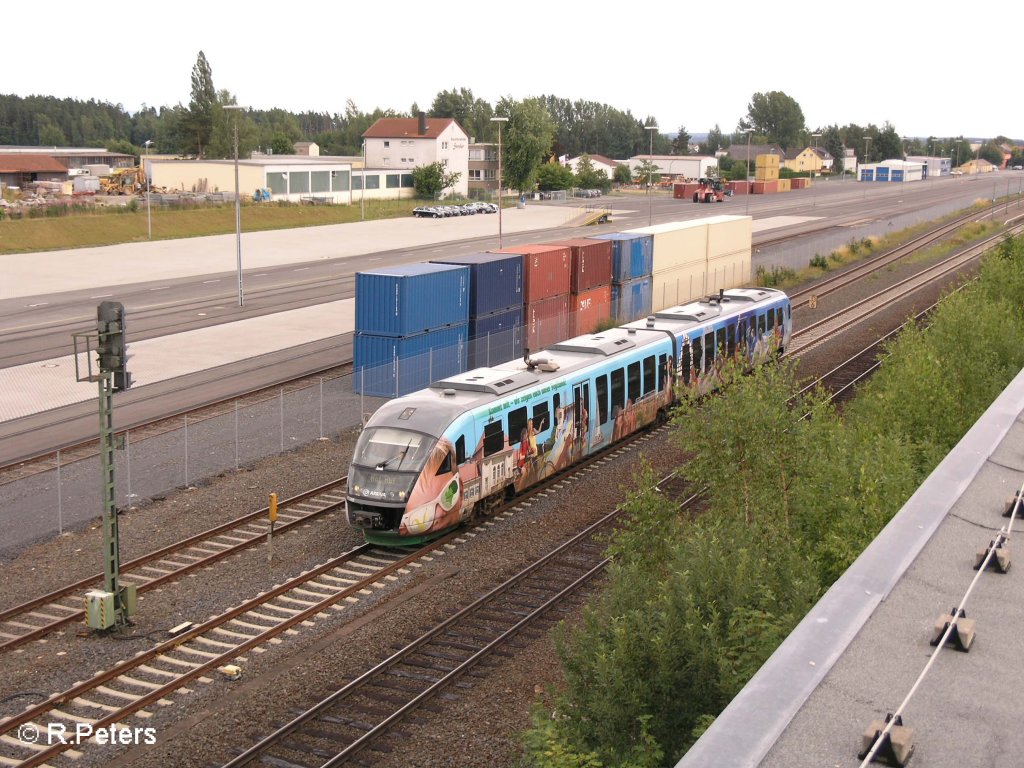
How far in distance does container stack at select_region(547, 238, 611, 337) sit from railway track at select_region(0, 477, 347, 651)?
18.5 metres

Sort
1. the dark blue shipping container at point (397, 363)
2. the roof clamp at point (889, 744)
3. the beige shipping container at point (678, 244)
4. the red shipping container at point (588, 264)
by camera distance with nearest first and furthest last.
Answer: the roof clamp at point (889, 744)
the dark blue shipping container at point (397, 363)
the red shipping container at point (588, 264)
the beige shipping container at point (678, 244)

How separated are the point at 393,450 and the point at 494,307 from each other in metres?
17.2

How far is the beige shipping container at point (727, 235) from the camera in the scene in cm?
5459

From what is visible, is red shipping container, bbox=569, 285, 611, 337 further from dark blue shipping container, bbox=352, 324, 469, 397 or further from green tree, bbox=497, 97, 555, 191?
green tree, bbox=497, 97, 555, 191

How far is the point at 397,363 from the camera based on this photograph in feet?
105

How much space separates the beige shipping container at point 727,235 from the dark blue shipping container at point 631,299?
803cm

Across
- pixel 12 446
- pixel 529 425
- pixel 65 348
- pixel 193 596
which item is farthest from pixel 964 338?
pixel 65 348

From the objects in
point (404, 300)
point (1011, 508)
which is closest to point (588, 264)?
point (404, 300)

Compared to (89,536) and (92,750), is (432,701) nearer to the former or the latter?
(92,750)

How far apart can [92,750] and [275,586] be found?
5.52 meters

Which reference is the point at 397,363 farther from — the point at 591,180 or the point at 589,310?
the point at 591,180

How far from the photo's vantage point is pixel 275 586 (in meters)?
18.8

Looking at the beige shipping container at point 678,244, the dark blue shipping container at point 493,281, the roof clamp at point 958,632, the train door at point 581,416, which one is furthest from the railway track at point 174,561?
the beige shipping container at point 678,244

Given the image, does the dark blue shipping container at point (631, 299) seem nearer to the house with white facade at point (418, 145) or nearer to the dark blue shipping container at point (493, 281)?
the dark blue shipping container at point (493, 281)
